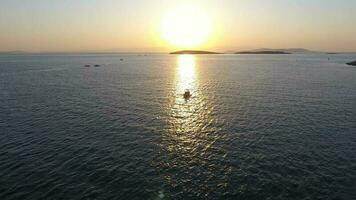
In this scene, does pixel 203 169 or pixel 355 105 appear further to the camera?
pixel 355 105

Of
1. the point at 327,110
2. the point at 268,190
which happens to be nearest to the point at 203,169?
the point at 268,190

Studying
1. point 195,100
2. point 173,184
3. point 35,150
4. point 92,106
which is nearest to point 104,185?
point 173,184

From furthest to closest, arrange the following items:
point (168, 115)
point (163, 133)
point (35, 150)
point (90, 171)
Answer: point (168, 115) < point (163, 133) < point (35, 150) < point (90, 171)

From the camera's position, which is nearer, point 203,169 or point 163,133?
point 203,169

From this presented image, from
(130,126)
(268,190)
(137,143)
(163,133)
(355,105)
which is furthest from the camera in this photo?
(355,105)

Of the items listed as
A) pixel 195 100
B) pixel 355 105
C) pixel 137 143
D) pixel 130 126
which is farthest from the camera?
pixel 195 100

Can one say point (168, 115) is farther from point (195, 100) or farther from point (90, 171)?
point (90, 171)

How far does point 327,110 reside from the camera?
71.3 m

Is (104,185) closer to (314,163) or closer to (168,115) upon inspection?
(314,163)

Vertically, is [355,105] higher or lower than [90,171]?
higher

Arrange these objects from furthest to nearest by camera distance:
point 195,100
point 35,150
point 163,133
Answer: point 195,100 → point 163,133 → point 35,150

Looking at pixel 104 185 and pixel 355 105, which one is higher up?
pixel 355 105

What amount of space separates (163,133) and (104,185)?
70.6ft

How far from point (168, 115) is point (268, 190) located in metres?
38.7
